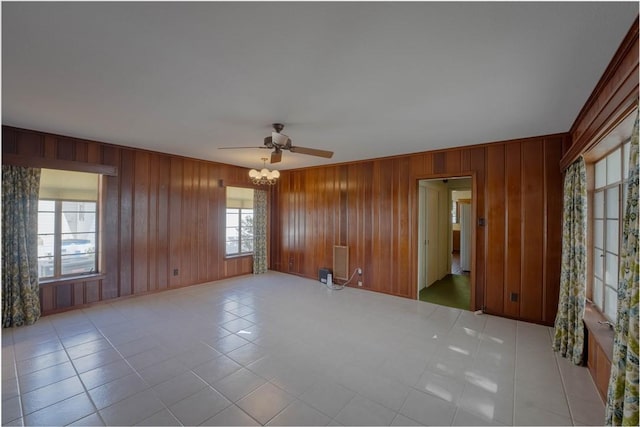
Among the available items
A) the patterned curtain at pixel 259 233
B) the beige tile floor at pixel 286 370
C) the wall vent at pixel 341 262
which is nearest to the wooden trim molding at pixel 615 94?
the beige tile floor at pixel 286 370

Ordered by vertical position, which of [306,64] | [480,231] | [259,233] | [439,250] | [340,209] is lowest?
[439,250]

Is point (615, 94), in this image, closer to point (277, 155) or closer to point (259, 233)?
point (277, 155)

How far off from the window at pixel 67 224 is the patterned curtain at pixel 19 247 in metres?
0.28

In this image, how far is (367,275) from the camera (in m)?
5.44

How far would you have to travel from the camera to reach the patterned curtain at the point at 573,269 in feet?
8.96

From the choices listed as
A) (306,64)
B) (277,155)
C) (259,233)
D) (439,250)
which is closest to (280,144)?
(277,155)

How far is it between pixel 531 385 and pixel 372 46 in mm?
3061

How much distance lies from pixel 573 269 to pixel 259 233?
5641 millimetres

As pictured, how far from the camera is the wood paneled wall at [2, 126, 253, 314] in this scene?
3.97 metres

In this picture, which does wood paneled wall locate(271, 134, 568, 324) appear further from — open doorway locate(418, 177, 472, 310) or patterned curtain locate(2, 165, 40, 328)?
patterned curtain locate(2, 165, 40, 328)

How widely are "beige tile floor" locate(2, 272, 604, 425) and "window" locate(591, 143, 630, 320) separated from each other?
2.69 ft

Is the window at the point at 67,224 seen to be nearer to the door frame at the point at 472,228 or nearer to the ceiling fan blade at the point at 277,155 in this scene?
the ceiling fan blade at the point at 277,155

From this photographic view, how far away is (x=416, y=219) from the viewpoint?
485 cm

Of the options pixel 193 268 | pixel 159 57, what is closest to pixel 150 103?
pixel 159 57
